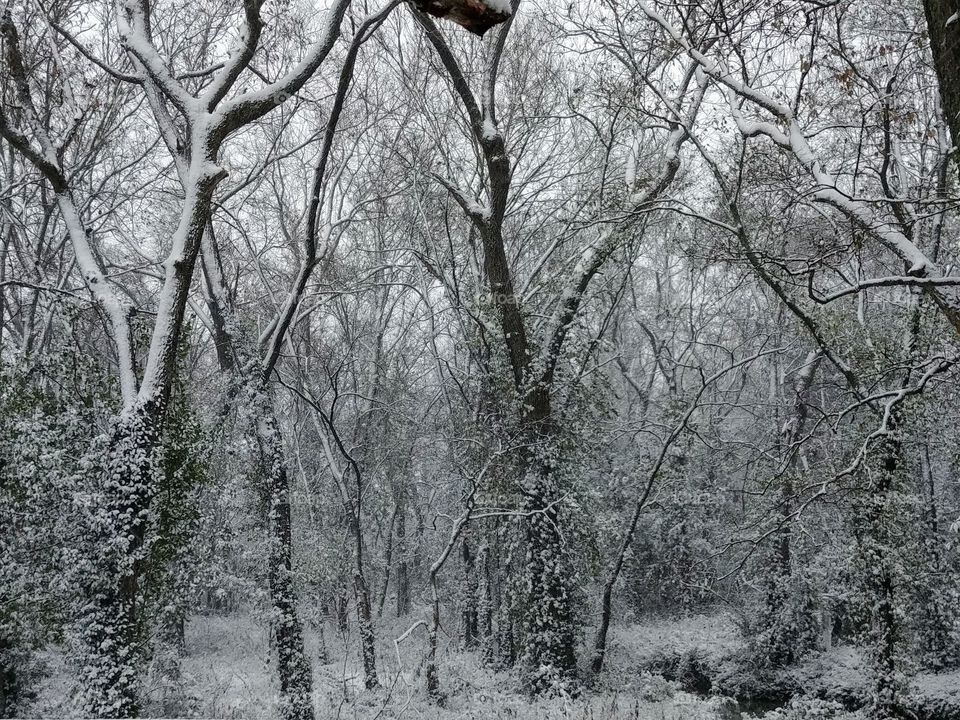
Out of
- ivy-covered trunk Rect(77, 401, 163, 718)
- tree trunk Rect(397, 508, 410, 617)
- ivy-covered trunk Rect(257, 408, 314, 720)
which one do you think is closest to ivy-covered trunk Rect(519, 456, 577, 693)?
ivy-covered trunk Rect(257, 408, 314, 720)

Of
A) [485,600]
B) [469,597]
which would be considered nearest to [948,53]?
[485,600]

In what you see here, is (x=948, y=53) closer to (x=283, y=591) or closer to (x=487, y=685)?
(x=283, y=591)

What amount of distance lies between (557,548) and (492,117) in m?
6.68

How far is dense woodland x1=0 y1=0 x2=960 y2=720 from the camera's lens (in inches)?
300

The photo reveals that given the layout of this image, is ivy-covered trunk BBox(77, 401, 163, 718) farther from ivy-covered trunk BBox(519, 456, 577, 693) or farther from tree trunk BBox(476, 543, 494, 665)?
tree trunk BBox(476, 543, 494, 665)

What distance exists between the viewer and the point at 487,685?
12031 mm

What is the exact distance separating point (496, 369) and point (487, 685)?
5.33m

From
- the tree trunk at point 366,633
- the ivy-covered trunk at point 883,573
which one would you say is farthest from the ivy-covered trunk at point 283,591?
the ivy-covered trunk at point 883,573

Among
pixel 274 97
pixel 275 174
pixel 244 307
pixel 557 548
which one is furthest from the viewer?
pixel 244 307

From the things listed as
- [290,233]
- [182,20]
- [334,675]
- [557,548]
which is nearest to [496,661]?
[334,675]

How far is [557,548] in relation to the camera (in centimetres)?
1138

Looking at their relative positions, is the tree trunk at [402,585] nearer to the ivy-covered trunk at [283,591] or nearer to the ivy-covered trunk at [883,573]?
the ivy-covered trunk at [283,591]

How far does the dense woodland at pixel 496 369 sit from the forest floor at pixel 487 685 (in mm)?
104

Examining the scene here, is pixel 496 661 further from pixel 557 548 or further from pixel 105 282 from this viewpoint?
pixel 105 282
